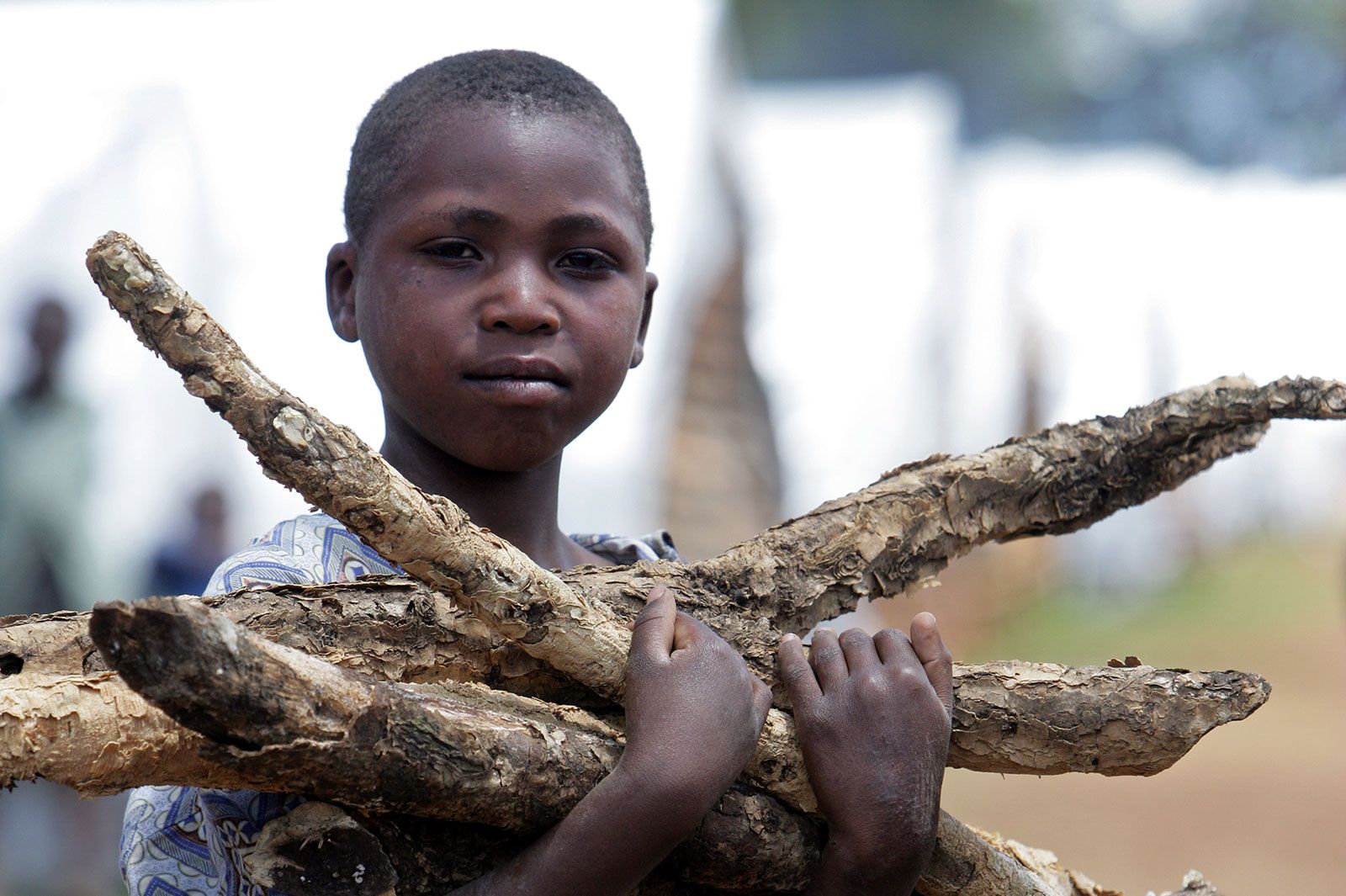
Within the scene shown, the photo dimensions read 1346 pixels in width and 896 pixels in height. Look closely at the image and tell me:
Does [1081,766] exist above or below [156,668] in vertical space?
above

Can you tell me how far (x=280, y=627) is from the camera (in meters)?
1.43

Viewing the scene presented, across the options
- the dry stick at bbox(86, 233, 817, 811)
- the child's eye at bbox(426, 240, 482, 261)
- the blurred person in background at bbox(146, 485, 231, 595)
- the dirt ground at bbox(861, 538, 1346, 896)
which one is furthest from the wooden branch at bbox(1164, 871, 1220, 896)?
the dirt ground at bbox(861, 538, 1346, 896)

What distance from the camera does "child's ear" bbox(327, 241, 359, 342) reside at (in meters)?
2.11

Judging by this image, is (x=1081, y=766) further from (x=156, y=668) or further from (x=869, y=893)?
(x=156, y=668)

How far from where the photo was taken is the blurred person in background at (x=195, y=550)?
6117mm

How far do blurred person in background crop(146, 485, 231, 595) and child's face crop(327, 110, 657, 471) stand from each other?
4.21 meters

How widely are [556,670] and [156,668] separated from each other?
54 cm

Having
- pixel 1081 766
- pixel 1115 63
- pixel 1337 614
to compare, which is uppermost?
pixel 1115 63

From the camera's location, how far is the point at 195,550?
6.33 m

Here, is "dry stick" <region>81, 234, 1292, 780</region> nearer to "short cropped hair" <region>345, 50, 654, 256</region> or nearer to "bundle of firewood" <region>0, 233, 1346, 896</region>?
"bundle of firewood" <region>0, 233, 1346, 896</region>

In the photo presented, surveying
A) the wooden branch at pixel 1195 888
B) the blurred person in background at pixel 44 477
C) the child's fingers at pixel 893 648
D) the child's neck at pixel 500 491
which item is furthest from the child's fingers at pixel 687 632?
the blurred person in background at pixel 44 477

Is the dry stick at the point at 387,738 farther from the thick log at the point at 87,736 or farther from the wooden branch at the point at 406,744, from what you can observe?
the thick log at the point at 87,736

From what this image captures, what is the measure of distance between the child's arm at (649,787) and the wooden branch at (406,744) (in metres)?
0.04

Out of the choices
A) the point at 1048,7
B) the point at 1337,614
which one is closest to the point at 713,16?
the point at 1337,614
